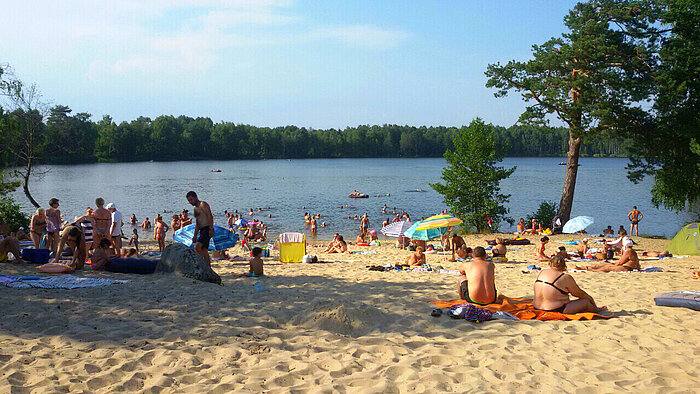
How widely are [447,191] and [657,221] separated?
19977mm

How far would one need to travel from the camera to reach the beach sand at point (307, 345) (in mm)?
4262

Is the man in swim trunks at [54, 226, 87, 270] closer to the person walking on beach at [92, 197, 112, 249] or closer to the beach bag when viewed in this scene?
the person walking on beach at [92, 197, 112, 249]

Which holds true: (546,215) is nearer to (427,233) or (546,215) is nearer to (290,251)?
(427,233)

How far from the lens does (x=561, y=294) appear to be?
6.63 meters

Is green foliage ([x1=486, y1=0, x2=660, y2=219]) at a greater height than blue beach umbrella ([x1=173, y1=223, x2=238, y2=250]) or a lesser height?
greater

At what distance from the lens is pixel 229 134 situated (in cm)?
13975

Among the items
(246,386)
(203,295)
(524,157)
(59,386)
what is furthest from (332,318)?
(524,157)

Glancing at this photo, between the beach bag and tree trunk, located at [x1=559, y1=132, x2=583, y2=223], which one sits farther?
tree trunk, located at [x1=559, y1=132, x2=583, y2=223]

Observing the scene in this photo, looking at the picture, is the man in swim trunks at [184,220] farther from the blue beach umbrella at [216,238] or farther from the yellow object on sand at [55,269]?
the yellow object on sand at [55,269]

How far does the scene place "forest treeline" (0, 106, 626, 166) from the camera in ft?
368

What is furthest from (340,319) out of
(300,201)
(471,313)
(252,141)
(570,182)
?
(252,141)

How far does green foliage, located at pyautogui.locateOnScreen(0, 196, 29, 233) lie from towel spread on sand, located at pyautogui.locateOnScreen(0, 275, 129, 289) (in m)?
10.5

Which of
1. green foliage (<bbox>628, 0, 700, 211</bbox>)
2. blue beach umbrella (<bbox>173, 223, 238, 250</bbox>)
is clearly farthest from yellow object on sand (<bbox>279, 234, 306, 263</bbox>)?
green foliage (<bbox>628, 0, 700, 211</bbox>)

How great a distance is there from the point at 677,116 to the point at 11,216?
24793 millimetres
